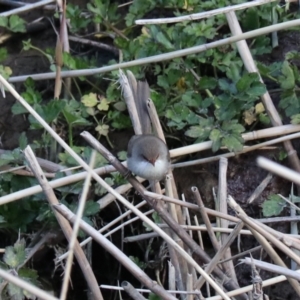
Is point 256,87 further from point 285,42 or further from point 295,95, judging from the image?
point 285,42

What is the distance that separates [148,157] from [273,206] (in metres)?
0.56

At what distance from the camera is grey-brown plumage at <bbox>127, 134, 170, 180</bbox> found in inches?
98.9

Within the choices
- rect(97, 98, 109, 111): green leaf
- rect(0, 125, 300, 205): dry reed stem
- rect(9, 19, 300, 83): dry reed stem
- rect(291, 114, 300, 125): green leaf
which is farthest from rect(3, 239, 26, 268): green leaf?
rect(291, 114, 300, 125): green leaf

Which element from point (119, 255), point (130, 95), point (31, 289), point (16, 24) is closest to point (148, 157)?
point (130, 95)

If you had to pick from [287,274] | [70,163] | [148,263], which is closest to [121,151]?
[70,163]

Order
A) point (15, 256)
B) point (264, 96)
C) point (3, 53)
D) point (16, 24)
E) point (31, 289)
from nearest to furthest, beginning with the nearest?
point (31, 289) → point (15, 256) → point (264, 96) → point (3, 53) → point (16, 24)

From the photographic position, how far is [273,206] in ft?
8.72

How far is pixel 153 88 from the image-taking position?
3.10m

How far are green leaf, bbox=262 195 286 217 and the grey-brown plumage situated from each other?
0.43 m

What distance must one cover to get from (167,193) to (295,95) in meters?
0.75

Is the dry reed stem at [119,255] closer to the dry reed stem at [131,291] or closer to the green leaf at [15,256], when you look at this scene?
the dry reed stem at [131,291]

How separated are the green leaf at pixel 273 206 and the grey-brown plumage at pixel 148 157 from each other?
430 mm

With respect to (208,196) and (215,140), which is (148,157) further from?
(208,196)

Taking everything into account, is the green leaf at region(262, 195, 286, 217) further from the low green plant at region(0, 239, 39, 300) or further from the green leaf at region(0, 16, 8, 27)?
the green leaf at region(0, 16, 8, 27)
